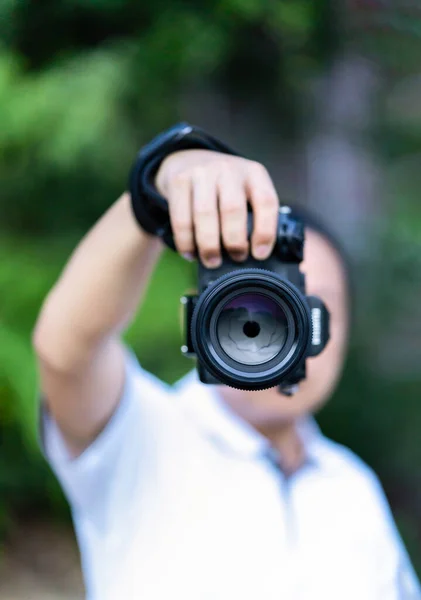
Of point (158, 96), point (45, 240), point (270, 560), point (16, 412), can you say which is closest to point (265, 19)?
point (158, 96)

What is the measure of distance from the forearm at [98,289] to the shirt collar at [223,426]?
21 centimetres

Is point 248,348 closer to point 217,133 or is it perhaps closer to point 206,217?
point 206,217

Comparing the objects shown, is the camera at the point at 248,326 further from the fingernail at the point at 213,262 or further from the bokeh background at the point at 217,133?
the bokeh background at the point at 217,133

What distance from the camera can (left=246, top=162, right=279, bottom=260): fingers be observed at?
63 cm

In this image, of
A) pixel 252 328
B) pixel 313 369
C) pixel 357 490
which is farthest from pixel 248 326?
pixel 357 490

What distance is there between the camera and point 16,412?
157 centimetres

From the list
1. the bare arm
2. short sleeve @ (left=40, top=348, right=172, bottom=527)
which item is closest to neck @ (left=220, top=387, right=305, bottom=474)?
short sleeve @ (left=40, top=348, right=172, bottom=527)

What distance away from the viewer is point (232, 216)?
0.62 m

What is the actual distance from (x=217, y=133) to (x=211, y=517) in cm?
152

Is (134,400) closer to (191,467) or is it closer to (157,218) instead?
(191,467)

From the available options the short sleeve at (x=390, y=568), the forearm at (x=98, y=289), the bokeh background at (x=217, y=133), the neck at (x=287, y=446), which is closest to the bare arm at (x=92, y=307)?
the forearm at (x=98, y=289)

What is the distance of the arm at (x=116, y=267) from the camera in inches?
24.6

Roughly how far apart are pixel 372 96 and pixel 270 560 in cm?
167

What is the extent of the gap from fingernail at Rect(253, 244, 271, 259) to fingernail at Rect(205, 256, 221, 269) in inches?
1.3
